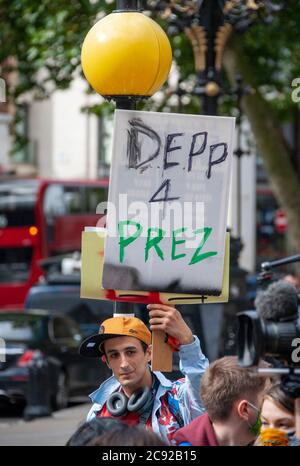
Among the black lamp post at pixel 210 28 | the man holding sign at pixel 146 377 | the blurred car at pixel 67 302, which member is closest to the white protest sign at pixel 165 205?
the man holding sign at pixel 146 377

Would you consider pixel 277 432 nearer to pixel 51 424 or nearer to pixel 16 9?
pixel 51 424

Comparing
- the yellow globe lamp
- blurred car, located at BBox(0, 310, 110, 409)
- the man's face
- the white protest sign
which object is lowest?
blurred car, located at BBox(0, 310, 110, 409)

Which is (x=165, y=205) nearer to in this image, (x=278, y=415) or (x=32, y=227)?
(x=278, y=415)

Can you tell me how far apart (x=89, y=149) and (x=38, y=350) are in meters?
29.0

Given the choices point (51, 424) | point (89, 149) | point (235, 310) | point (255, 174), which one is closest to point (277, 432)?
point (235, 310)

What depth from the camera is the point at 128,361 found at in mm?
5102

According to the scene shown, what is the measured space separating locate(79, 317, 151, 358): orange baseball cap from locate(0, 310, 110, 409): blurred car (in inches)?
440

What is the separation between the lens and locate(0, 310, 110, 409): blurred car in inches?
658

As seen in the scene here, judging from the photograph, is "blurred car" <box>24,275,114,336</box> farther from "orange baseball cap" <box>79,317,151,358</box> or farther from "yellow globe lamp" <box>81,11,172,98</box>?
"orange baseball cap" <box>79,317,151,358</box>

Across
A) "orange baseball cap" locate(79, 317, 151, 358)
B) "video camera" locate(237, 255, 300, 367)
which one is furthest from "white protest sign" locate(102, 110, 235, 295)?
"video camera" locate(237, 255, 300, 367)

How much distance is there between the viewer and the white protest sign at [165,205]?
4957 millimetres

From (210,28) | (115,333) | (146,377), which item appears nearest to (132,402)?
(146,377)

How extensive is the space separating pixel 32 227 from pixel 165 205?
94.2 ft

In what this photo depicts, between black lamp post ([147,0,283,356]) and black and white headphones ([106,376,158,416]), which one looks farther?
black lamp post ([147,0,283,356])
